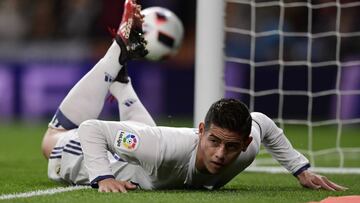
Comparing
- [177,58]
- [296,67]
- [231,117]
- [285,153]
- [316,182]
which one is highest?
[231,117]

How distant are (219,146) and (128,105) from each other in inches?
60.7

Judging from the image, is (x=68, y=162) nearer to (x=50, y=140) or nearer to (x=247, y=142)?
(x=50, y=140)

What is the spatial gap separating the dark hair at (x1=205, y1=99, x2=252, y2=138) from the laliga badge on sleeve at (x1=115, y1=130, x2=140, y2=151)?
14.5 inches

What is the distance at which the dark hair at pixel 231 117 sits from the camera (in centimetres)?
429

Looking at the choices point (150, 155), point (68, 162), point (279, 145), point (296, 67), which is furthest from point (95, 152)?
point (296, 67)

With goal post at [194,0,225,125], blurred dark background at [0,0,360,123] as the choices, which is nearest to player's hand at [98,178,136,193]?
goal post at [194,0,225,125]

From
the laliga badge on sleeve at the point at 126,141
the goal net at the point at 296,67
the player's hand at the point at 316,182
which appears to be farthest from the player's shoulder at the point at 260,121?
the goal net at the point at 296,67

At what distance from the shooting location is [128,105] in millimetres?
5773

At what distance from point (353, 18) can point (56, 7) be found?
15.1 ft

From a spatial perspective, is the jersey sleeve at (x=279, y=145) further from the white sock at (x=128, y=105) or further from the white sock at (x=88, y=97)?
the white sock at (x=88, y=97)

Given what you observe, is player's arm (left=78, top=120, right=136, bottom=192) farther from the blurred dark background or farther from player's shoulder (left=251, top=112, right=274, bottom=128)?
the blurred dark background

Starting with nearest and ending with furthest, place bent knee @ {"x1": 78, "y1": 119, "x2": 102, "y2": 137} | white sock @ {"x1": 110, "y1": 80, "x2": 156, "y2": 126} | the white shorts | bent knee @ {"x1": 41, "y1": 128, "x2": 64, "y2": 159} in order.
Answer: bent knee @ {"x1": 78, "y1": 119, "x2": 102, "y2": 137}
the white shorts
bent knee @ {"x1": 41, "y1": 128, "x2": 64, "y2": 159}
white sock @ {"x1": 110, "y1": 80, "x2": 156, "y2": 126}

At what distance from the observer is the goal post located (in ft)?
21.4

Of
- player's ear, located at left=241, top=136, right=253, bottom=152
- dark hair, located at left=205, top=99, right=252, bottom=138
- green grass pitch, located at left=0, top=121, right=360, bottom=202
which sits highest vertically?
dark hair, located at left=205, top=99, right=252, bottom=138
